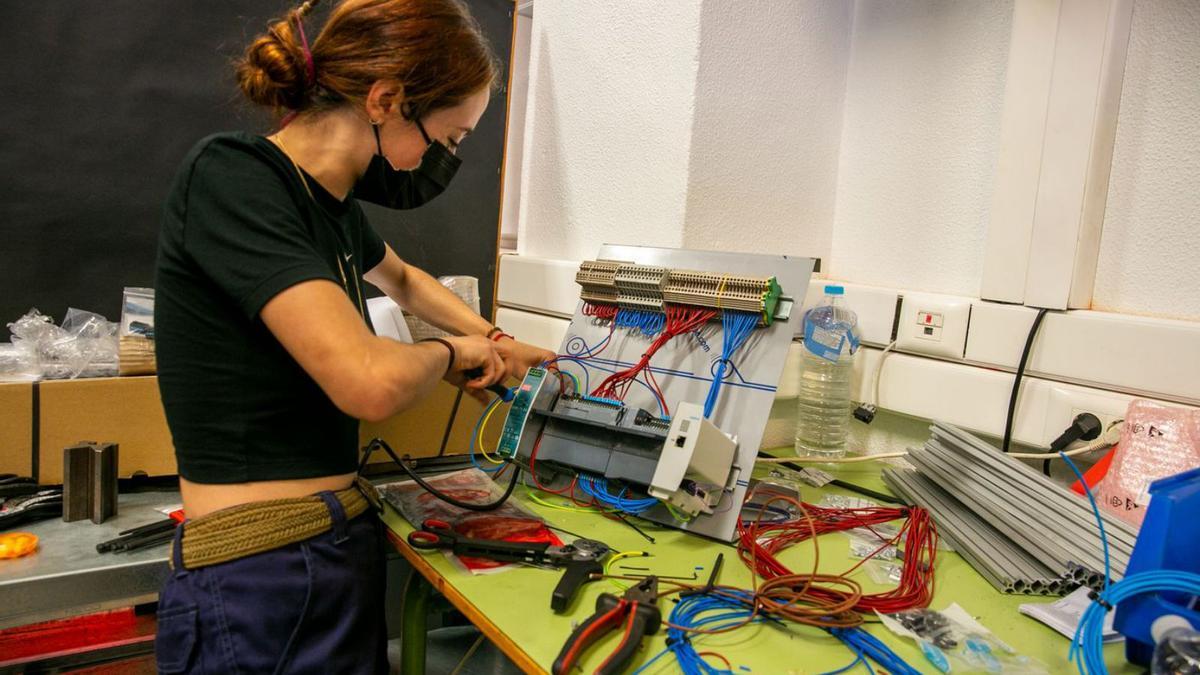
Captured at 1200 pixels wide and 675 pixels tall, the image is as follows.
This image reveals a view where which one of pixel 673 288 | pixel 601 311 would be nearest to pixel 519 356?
pixel 601 311

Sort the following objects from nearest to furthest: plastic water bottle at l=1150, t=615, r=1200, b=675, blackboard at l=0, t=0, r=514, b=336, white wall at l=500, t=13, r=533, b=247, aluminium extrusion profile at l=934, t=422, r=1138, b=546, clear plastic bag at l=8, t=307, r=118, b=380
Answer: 1. plastic water bottle at l=1150, t=615, r=1200, b=675
2. aluminium extrusion profile at l=934, t=422, r=1138, b=546
3. clear plastic bag at l=8, t=307, r=118, b=380
4. blackboard at l=0, t=0, r=514, b=336
5. white wall at l=500, t=13, r=533, b=247

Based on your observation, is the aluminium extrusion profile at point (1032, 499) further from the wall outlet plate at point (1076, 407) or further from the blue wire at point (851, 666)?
the blue wire at point (851, 666)

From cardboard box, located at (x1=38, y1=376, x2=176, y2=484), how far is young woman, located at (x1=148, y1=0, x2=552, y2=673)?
1.39 ft

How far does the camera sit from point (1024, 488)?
107 cm

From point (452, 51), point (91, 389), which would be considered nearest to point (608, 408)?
point (452, 51)

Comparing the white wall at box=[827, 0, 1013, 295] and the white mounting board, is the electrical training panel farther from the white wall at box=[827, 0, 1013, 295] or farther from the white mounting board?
the white wall at box=[827, 0, 1013, 295]

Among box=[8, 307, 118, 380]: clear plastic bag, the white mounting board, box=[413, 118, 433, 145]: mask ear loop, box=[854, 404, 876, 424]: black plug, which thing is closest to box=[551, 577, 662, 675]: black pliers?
the white mounting board

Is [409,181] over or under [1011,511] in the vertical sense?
over

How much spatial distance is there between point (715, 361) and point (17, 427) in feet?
3.90

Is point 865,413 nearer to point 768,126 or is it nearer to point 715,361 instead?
point 715,361

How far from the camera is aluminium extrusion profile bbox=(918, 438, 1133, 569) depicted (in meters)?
0.93

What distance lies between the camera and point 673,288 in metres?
1.23

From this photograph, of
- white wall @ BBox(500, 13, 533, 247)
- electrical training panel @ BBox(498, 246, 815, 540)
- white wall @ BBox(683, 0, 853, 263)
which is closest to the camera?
electrical training panel @ BBox(498, 246, 815, 540)

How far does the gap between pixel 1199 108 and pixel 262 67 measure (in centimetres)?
155
